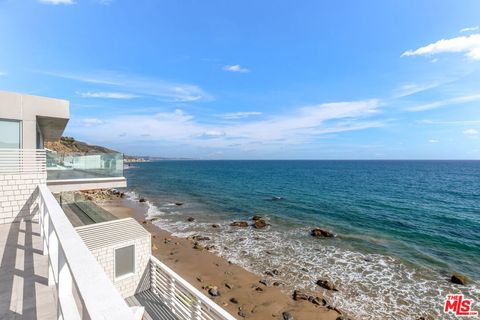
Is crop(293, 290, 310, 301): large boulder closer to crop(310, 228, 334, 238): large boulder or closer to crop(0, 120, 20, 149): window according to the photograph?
crop(310, 228, 334, 238): large boulder

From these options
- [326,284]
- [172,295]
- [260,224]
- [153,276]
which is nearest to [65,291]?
[172,295]

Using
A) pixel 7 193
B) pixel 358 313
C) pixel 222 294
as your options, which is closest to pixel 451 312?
pixel 358 313

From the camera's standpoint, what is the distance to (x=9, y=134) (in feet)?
31.8

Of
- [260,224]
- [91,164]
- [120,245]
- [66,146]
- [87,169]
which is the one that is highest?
[66,146]

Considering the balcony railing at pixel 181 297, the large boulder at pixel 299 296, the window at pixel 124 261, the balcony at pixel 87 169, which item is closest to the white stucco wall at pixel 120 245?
the window at pixel 124 261

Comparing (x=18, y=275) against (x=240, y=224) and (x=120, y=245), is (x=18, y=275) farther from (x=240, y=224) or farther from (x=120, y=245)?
(x=240, y=224)

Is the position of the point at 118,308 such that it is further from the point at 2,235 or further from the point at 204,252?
the point at 204,252

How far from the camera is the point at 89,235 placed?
9.00 m

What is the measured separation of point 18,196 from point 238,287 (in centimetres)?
1086

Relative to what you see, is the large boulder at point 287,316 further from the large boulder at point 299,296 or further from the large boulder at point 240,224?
the large boulder at point 240,224

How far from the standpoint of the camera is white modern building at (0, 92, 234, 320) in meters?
2.52

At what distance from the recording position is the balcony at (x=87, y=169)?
1188cm

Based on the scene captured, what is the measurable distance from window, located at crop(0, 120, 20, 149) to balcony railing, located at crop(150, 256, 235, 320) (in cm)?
739

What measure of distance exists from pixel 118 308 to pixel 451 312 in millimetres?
16450
